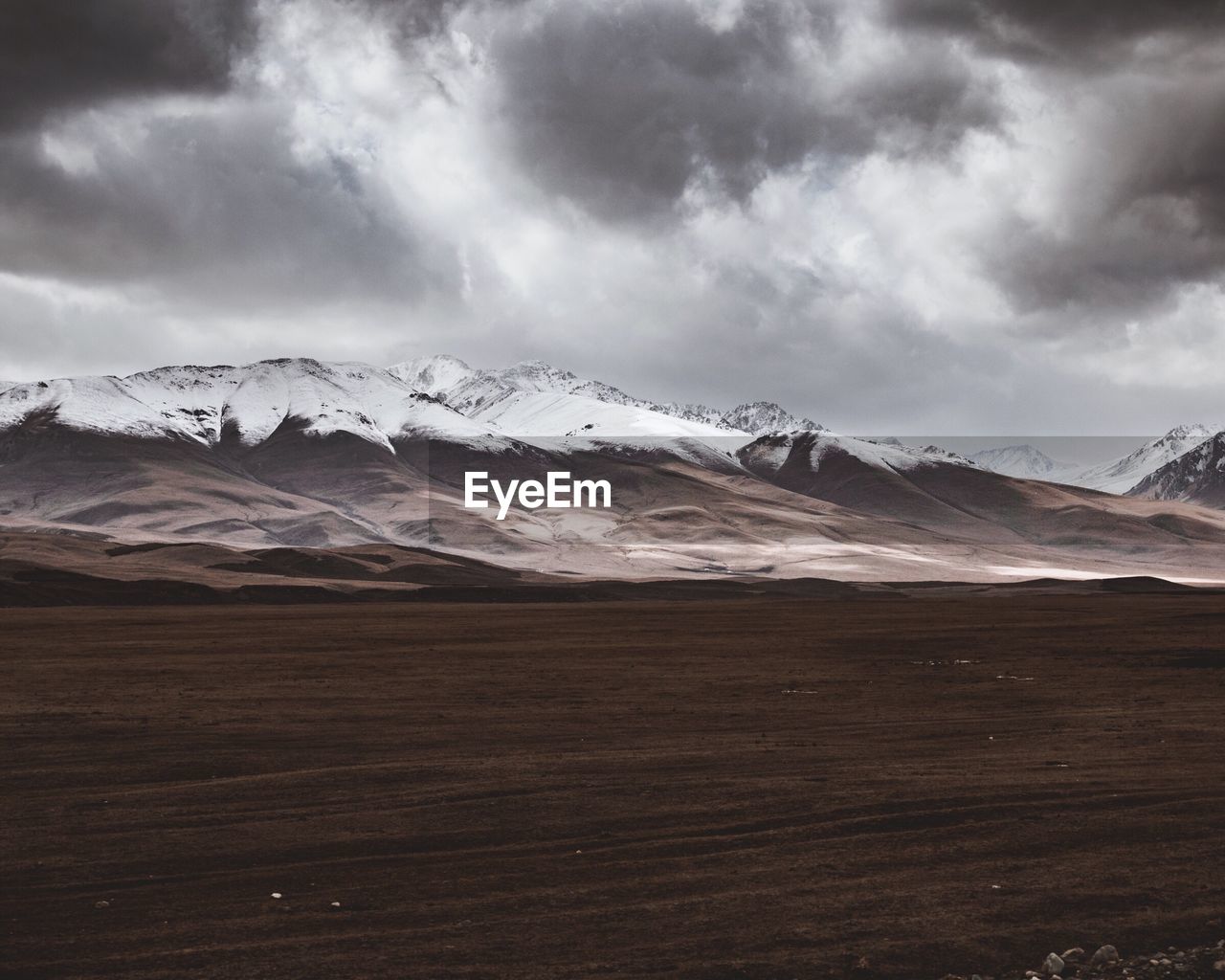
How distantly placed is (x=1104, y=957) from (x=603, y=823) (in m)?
6.26

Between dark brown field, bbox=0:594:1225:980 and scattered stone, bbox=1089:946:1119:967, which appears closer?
scattered stone, bbox=1089:946:1119:967

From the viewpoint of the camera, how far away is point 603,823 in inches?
595

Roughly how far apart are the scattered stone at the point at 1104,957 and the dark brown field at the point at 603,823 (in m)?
0.46

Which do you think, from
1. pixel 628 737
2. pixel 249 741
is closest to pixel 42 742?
pixel 249 741

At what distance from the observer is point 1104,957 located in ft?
34.2

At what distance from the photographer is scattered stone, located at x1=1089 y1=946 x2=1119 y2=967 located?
10.4m

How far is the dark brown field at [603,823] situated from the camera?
431 inches

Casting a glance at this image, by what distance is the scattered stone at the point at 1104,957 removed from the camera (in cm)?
1039

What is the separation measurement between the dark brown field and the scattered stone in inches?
18.3

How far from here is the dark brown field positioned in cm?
1094

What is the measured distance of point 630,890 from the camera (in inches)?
488

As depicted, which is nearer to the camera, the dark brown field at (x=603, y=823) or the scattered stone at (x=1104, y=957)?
the scattered stone at (x=1104, y=957)

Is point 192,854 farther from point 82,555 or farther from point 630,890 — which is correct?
point 82,555

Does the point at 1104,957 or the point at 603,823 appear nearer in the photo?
the point at 1104,957
